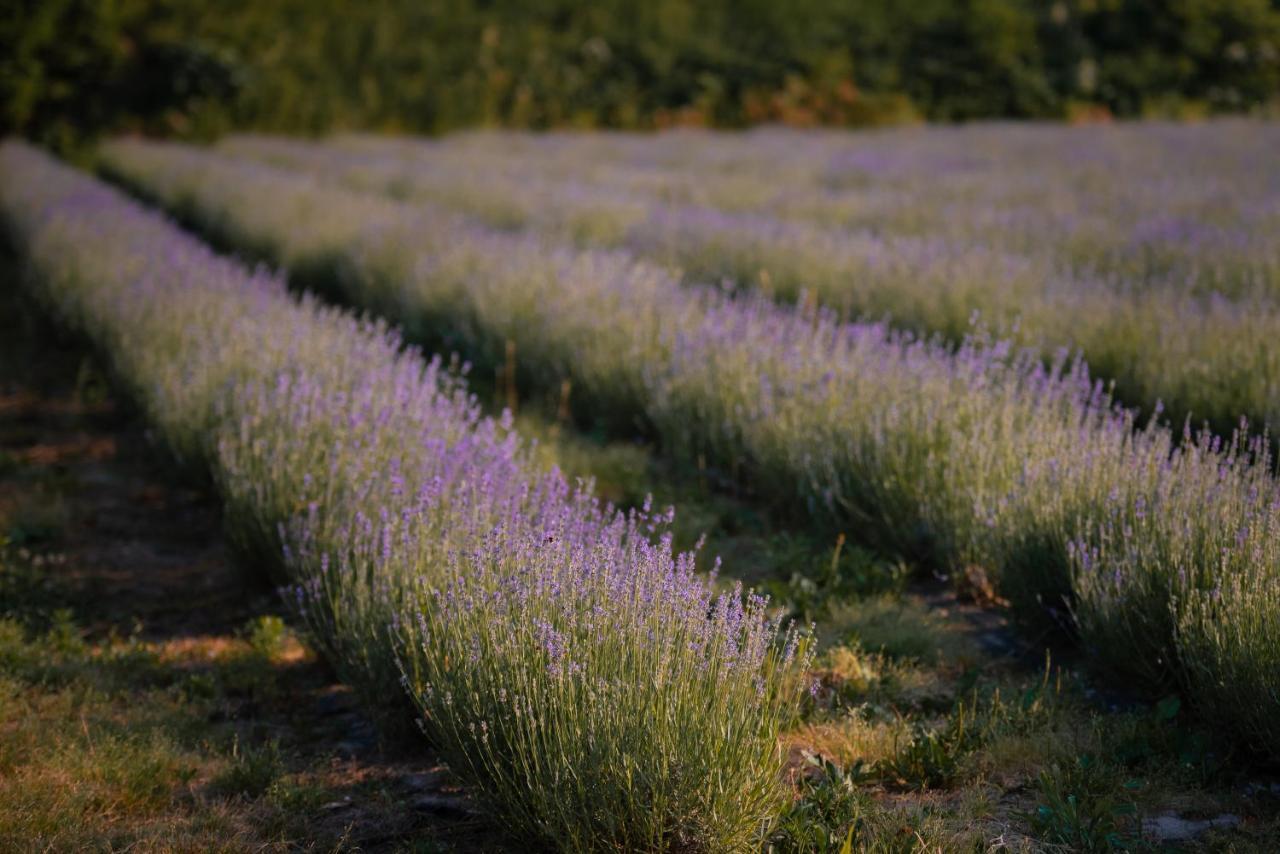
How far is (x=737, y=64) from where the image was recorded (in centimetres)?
2427

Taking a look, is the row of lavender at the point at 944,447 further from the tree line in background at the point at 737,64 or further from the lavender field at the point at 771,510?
the tree line in background at the point at 737,64

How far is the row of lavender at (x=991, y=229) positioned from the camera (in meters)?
4.93

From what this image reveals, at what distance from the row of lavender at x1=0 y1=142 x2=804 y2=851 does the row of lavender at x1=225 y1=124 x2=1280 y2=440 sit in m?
2.33

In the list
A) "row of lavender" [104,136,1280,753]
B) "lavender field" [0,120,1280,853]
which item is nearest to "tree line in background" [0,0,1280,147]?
"lavender field" [0,120,1280,853]

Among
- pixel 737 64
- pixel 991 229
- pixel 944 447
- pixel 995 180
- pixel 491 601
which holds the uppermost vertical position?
pixel 737 64

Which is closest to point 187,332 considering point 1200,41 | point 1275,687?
point 1275,687

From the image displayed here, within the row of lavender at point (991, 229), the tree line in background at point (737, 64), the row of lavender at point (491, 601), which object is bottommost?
the row of lavender at point (491, 601)

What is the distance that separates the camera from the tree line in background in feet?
74.8

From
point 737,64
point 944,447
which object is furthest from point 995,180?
point 737,64

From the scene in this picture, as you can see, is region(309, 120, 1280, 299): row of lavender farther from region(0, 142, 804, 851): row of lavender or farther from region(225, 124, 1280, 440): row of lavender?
region(0, 142, 804, 851): row of lavender

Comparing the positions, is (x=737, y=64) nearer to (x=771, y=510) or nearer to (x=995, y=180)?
(x=995, y=180)

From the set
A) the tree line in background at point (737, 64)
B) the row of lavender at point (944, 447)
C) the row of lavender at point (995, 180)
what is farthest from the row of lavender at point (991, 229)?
the tree line in background at point (737, 64)

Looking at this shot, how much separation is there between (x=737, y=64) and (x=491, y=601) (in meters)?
23.5

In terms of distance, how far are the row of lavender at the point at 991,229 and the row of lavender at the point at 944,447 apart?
0.35 metres
